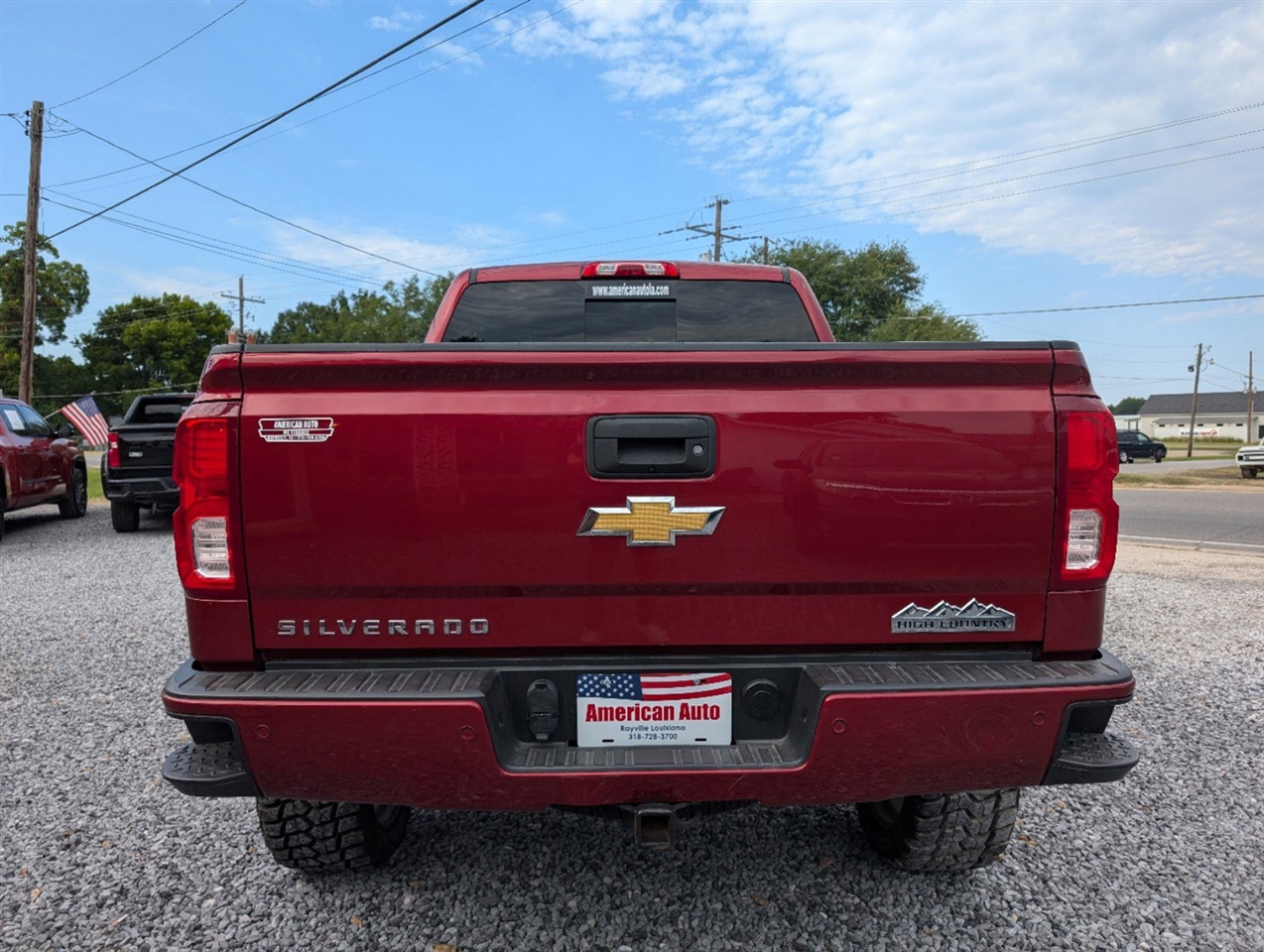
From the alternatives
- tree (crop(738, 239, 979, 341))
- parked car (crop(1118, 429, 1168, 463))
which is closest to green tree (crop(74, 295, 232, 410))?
tree (crop(738, 239, 979, 341))

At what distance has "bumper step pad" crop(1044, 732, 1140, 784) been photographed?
80.6 inches

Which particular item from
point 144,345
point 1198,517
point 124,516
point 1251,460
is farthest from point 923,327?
point 144,345

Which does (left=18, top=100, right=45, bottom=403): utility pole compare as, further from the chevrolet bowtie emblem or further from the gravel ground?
the chevrolet bowtie emblem

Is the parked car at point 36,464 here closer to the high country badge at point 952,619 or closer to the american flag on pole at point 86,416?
the american flag on pole at point 86,416

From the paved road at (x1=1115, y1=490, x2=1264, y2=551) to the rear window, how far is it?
329 inches

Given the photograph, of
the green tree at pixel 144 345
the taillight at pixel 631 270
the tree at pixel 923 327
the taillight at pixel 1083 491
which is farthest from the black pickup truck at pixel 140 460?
the green tree at pixel 144 345

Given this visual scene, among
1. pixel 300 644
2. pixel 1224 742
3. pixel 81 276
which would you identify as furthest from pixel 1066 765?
pixel 81 276

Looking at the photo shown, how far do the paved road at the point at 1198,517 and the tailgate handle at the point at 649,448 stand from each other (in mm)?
9893

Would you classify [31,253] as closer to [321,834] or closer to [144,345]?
[321,834]

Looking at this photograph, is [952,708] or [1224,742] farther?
[1224,742]

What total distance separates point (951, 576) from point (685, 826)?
0.95 meters

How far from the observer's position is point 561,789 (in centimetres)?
200

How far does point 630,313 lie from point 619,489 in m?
1.83

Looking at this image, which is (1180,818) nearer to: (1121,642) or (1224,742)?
(1224,742)
